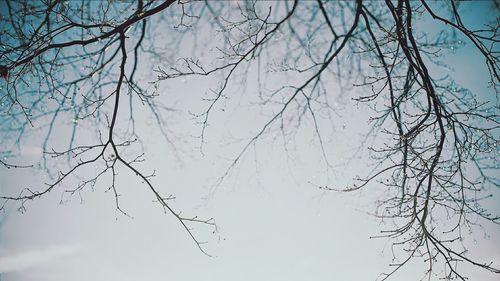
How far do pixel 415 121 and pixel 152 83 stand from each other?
126 inches

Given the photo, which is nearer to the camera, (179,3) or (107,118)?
(179,3)

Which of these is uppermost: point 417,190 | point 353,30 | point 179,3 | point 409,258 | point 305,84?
point 179,3

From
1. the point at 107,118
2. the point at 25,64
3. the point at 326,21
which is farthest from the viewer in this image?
the point at 107,118

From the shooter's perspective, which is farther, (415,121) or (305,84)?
(415,121)

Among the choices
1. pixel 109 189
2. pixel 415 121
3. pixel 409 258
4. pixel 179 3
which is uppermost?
pixel 179 3

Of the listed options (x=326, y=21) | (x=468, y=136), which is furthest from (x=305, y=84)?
(x=468, y=136)

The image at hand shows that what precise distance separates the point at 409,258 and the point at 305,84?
7.60 feet

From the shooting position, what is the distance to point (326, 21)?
10.5 ft

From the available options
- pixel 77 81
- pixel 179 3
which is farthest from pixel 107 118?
pixel 179 3

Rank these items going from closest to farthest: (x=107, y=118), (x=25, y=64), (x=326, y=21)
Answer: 1. (x=326, y=21)
2. (x=25, y=64)
3. (x=107, y=118)

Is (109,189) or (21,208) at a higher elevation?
(109,189)

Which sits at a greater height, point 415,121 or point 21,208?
point 415,121

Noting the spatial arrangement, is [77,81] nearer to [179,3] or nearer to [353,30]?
[179,3]

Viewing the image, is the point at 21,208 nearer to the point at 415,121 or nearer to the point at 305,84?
the point at 305,84
